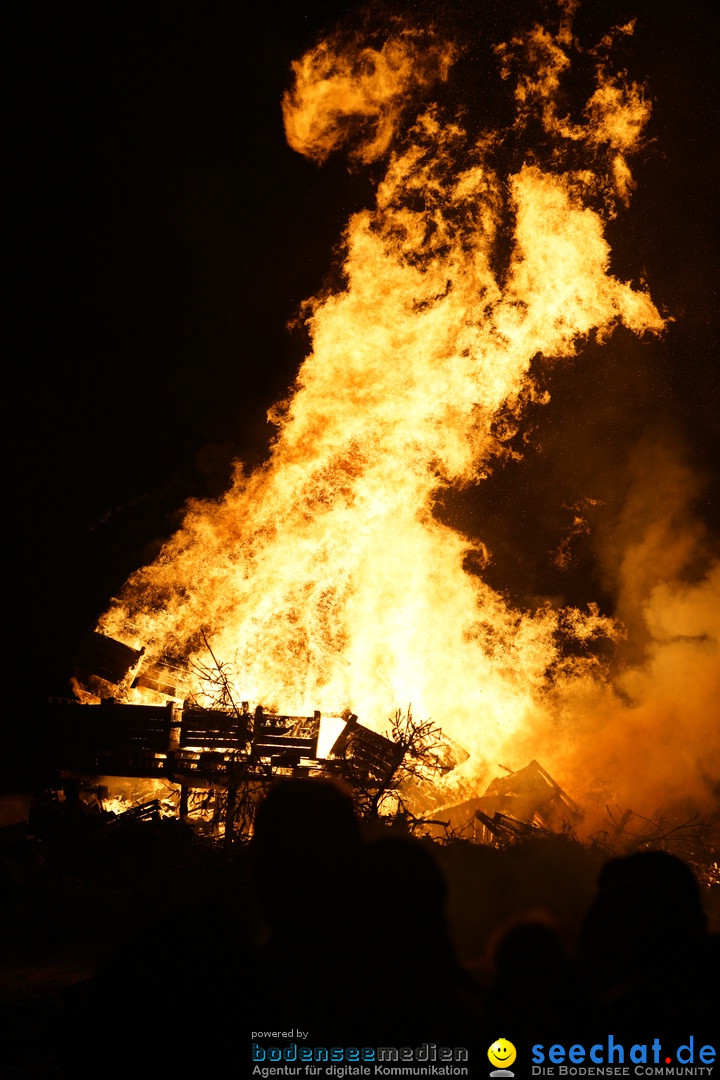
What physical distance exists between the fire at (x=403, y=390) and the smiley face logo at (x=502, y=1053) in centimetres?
1098

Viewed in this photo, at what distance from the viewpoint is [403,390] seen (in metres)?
14.0

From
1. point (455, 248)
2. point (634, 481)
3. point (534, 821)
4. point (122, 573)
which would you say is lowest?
point (534, 821)

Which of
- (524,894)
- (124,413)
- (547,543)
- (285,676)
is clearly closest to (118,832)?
(285,676)

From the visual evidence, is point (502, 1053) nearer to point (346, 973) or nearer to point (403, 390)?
point (346, 973)

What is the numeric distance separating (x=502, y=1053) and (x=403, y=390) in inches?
515

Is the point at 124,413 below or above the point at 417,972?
above

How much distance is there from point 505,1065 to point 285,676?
450 inches

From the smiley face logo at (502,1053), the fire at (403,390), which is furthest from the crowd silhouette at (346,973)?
the fire at (403,390)

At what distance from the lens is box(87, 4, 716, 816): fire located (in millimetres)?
12570

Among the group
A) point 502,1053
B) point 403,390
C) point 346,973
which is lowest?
point 502,1053

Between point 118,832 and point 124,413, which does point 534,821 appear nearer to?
point 118,832

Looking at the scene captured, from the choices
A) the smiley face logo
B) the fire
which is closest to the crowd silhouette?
the smiley face logo

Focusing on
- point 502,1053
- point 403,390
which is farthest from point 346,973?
point 403,390

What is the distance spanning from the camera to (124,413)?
625 inches
